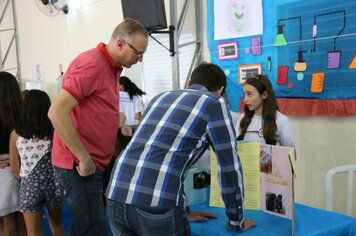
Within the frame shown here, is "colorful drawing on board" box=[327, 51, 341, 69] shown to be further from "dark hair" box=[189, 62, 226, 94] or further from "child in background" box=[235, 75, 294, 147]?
"dark hair" box=[189, 62, 226, 94]

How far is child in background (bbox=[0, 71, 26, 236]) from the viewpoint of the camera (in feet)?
7.02

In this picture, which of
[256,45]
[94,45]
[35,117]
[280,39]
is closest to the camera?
[35,117]

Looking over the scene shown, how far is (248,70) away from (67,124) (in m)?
1.82

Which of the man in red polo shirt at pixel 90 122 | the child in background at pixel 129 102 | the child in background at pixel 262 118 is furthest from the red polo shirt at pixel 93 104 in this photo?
the child in background at pixel 129 102

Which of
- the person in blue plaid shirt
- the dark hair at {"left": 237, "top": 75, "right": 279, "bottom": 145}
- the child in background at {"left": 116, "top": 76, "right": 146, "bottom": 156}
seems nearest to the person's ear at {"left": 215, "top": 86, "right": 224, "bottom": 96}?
the person in blue plaid shirt

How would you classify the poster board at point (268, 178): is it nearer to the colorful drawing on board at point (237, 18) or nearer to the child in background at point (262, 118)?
the child in background at point (262, 118)

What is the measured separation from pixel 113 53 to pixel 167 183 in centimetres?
72

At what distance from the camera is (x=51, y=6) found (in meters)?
5.28

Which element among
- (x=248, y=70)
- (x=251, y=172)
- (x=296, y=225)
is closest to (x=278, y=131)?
(x=251, y=172)

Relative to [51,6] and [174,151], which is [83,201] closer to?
[174,151]

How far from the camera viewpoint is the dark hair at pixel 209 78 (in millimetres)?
1302

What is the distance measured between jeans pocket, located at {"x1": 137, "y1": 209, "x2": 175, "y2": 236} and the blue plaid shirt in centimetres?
3

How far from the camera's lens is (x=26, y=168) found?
2.06 m

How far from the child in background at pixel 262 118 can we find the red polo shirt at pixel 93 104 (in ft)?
2.93
